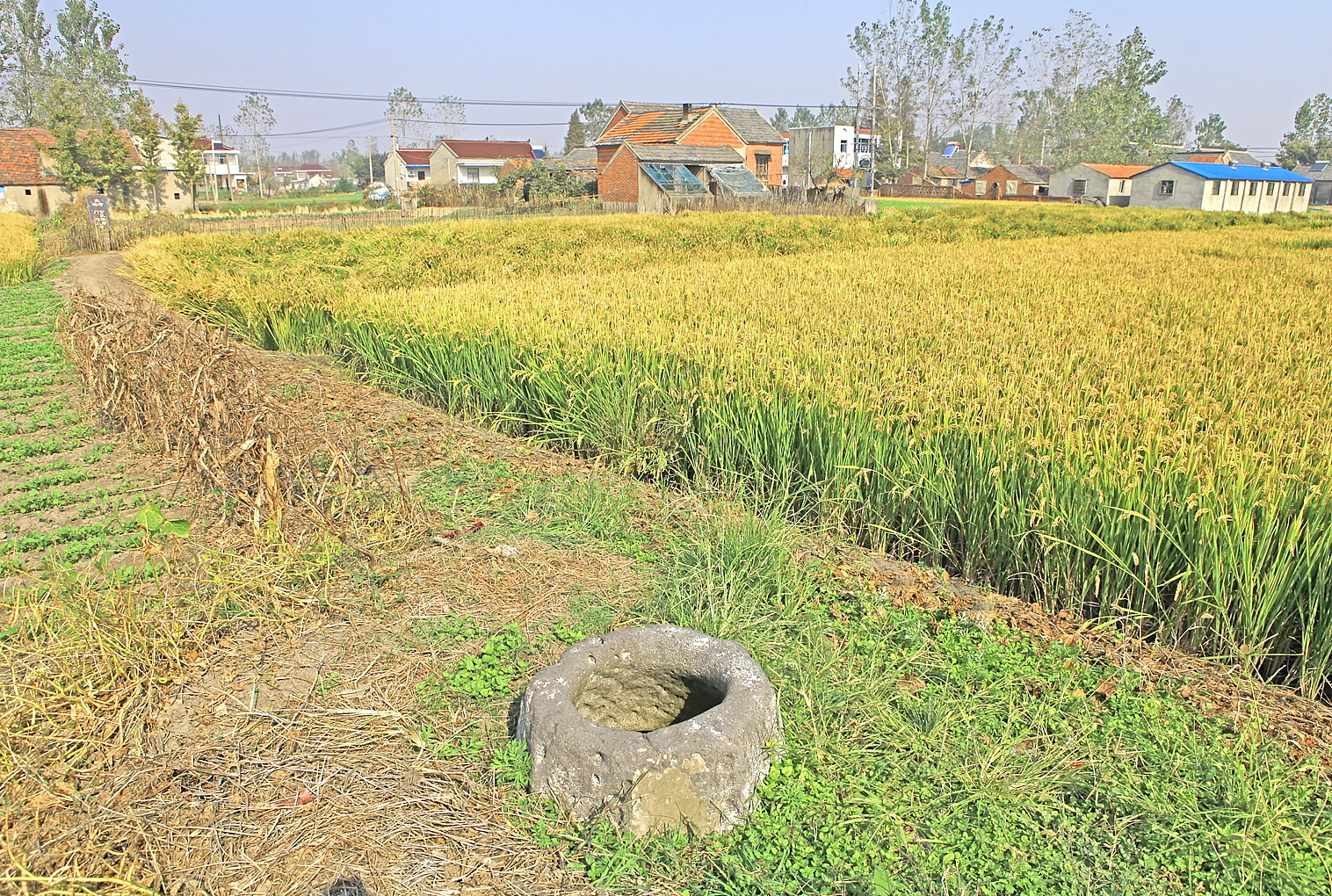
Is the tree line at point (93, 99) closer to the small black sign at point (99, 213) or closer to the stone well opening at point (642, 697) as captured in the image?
the small black sign at point (99, 213)

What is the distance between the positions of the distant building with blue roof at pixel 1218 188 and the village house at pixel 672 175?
34462mm

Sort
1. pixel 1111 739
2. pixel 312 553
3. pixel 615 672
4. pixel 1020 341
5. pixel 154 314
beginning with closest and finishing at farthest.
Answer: pixel 1111 739, pixel 615 672, pixel 312 553, pixel 1020 341, pixel 154 314

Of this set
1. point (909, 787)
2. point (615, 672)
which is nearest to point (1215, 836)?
point (909, 787)

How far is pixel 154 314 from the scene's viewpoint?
283 inches

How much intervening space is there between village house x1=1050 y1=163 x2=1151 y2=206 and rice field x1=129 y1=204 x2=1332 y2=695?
51.7 meters

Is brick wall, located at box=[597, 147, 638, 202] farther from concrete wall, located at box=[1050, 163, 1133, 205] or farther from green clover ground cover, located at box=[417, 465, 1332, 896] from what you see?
concrete wall, located at box=[1050, 163, 1133, 205]

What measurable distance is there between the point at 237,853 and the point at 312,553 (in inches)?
68.6

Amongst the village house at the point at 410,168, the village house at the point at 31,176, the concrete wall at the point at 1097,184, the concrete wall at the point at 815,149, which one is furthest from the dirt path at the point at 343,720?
the village house at the point at 410,168

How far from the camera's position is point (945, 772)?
8.65ft

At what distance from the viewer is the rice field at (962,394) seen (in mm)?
3365

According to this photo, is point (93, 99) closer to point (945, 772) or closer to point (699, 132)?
point (699, 132)

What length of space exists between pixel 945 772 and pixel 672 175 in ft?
101

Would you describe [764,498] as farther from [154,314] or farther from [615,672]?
[154,314]

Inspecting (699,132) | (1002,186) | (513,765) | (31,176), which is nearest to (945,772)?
(513,765)
